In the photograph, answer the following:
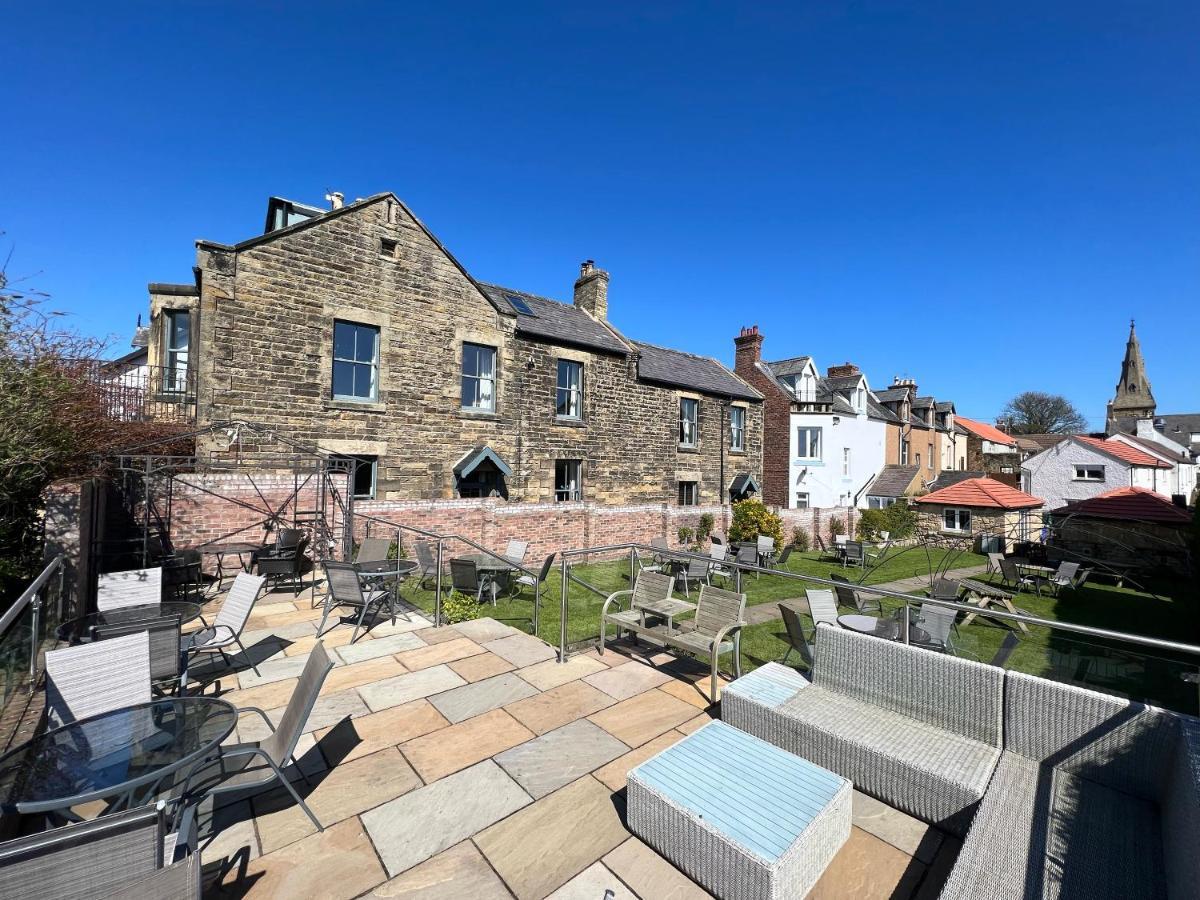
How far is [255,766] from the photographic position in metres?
3.42

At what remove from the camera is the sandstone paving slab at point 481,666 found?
5.77 m

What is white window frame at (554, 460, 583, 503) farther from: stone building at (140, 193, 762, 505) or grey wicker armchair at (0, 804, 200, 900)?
grey wicker armchair at (0, 804, 200, 900)

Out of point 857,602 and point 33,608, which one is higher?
point 33,608

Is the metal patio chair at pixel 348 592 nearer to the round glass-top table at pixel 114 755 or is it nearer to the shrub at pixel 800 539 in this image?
the round glass-top table at pixel 114 755

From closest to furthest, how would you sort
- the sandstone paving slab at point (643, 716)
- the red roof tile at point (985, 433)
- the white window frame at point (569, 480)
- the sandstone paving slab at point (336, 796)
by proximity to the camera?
the sandstone paving slab at point (336, 796) → the sandstone paving slab at point (643, 716) → the white window frame at point (569, 480) → the red roof tile at point (985, 433)

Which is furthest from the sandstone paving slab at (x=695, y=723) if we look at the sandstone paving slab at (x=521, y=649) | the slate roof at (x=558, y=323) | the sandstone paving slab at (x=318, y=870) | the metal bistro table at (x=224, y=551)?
the slate roof at (x=558, y=323)

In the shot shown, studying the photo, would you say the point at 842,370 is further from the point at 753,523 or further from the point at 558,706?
the point at 558,706

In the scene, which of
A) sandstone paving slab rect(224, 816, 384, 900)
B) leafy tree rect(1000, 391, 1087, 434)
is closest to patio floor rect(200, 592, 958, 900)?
sandstone paving slab rect(224, 816, 384, 900)

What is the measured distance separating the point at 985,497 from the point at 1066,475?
39.4 ft

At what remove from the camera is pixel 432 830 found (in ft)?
10.9

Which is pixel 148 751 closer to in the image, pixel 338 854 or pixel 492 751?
pixel 338 854

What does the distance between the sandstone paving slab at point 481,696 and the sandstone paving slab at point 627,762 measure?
1449 mm

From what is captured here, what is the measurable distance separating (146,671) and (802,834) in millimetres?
4825

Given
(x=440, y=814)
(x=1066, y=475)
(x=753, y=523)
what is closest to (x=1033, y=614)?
(x=753, y=523)
